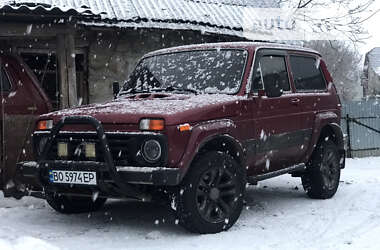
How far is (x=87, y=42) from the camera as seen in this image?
10.3 meters

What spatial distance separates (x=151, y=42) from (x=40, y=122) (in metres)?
5.95

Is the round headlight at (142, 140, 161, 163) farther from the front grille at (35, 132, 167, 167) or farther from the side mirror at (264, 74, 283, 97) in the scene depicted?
the side mirror at (264, 74, 283, 97)

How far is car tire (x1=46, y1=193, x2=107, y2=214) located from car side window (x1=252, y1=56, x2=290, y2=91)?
7.47 ft

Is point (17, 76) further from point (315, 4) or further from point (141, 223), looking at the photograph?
point (315, 4)

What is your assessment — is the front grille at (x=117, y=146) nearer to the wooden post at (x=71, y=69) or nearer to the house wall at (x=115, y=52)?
the wooden post at (x=71, y=69)

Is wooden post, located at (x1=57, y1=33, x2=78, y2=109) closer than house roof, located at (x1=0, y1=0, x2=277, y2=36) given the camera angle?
Yes

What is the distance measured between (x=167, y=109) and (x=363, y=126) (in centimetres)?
1098

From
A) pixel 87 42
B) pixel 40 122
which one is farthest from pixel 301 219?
pixel 87 42

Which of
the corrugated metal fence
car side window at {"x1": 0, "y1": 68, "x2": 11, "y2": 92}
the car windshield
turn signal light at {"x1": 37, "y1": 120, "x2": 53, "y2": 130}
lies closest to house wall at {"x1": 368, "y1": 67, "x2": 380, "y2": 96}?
the corrugated metal fence

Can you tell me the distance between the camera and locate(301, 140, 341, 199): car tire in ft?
22.7

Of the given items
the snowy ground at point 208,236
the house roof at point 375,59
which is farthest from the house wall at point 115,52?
the house roof at point 375,59

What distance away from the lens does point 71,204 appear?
604 cm

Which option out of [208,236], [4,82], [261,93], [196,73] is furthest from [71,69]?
[208,236]

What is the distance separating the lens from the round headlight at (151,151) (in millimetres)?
4680
